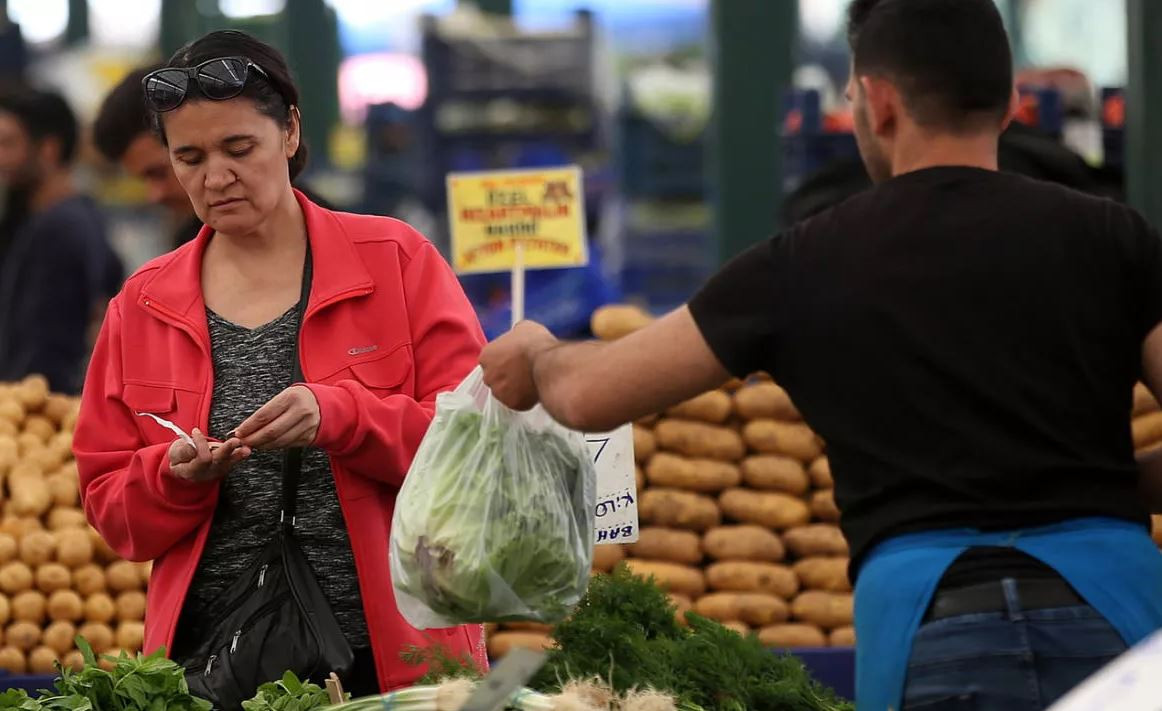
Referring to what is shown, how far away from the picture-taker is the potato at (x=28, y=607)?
5.44 metres

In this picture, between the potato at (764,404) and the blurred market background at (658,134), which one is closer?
the potato at (764,404)

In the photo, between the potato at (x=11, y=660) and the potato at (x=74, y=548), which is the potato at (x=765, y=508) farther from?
the potato at (x=11, y=660)

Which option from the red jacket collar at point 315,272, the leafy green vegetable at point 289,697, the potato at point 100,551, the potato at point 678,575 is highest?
the red jacket collar at point 315,272

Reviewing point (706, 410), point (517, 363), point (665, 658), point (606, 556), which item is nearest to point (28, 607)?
point (606, 556)

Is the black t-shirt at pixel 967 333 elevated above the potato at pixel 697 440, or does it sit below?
above

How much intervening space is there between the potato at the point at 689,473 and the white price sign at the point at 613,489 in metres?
2.08

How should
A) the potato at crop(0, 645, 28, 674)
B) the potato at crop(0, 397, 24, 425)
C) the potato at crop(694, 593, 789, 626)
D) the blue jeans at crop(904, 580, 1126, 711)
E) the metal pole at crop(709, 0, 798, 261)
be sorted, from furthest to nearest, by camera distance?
the metal pole at crop(709, 0, 798, 261) < the potato at crop(0, 397, 24, 425) < the potato at crop(694, 593, 789, 626) < the potato at crop(0, 645, 28, 674) < the blue jeans at crop(904, 580, 1126, 711)

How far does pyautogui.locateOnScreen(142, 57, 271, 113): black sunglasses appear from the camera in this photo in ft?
10.5

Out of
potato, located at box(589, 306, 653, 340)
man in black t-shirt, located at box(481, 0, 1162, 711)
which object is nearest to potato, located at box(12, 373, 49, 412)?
potato, located at box(589, 306, 653, 340)

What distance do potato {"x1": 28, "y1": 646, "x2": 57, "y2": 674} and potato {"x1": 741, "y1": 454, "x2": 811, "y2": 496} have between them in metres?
2.22

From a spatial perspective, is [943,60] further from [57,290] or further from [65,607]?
[57,290]

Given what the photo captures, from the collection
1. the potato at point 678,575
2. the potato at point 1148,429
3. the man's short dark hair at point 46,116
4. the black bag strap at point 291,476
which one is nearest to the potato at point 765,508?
the potato at point 678,575

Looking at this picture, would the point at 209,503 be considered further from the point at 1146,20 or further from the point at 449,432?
the point at 1146,20

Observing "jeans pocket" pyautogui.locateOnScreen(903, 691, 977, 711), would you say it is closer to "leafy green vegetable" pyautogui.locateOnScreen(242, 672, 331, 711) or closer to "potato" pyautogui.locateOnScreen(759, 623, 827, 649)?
"leafy green vegetable" pyautogui.locateOnScreen(242, 672, 331, 711)
